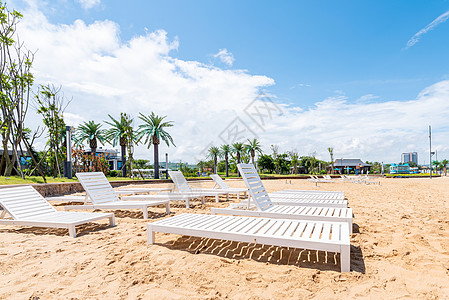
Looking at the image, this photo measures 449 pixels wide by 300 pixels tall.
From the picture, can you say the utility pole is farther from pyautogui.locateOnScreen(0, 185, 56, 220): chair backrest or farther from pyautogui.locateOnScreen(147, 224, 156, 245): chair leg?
pyautogui.locateOnScreen(147, 224, 156, 245): chair leg

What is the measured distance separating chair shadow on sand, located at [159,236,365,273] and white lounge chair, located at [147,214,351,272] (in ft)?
0.80

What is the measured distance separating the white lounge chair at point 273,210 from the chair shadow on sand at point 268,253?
601mm

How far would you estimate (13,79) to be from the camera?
459 inches

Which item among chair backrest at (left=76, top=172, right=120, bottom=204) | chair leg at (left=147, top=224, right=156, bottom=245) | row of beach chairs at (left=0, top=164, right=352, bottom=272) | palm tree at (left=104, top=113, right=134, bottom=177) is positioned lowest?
chair leg at (left=147, top=224, right=156, bottom=245)

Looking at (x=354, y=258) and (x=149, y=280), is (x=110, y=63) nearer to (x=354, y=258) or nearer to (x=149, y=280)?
(x=149, y=280)

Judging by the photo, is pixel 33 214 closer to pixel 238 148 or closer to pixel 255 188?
pixel 255 188

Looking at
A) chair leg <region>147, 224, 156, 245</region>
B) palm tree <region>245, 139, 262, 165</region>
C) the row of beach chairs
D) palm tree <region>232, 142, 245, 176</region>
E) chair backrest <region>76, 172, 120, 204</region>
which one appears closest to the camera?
the row of beach chairs

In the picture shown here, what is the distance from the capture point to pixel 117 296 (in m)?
2.07

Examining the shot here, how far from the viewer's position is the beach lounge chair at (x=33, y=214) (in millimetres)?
3875

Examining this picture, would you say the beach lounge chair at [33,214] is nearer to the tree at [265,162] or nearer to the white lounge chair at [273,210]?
the white lounge chair at [273,210]

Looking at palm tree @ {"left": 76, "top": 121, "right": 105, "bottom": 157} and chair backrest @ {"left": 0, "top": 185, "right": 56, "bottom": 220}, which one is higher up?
palm tree @ {"left": 76, "top": 121, "right": 105, "bottom": 157}

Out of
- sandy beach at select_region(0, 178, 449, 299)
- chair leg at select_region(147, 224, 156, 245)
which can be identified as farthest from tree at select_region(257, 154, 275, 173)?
chair leg at select_region(147, 224, 156, 245)

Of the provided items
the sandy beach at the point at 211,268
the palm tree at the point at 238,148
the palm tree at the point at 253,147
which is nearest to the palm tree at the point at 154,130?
the palm tree at the point at 238,148

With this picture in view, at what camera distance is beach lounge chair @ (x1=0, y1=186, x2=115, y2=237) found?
3875 millimetres
